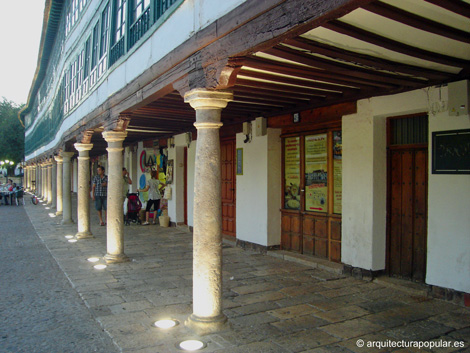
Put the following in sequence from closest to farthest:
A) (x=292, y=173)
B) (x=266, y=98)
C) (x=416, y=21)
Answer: (x=416, y=21) → (x=266, y=98) → (x=292, y=173)

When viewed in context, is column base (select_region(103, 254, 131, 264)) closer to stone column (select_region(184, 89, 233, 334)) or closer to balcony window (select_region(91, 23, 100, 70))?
stone column (select_region(184, 89, 233, 334))

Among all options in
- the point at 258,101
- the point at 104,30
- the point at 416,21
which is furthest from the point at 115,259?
the point at 416,21

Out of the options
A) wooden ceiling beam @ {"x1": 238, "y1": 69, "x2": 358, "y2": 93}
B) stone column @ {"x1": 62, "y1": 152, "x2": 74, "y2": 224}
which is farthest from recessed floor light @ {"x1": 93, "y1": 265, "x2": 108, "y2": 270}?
stone column @ {"x1": 62, "y1": 152, "x2": 74, "y2": 224}

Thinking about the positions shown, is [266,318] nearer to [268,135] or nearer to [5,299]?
[5,299]

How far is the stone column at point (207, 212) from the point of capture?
4.36 m

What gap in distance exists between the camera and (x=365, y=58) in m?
4.30

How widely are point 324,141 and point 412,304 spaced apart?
3.21m

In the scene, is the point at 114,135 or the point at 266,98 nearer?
the point at 266,98

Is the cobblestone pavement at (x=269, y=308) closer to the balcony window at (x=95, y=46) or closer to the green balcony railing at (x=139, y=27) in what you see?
the green balcony railing at (x=139, y=27)

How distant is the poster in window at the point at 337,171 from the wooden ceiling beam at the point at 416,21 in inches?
133

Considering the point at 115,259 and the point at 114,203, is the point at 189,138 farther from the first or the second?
the point at 115,259

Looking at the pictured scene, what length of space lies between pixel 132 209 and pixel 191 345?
32.4ft

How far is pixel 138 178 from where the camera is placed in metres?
16.2

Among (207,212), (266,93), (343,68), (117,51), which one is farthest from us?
(117,51)
